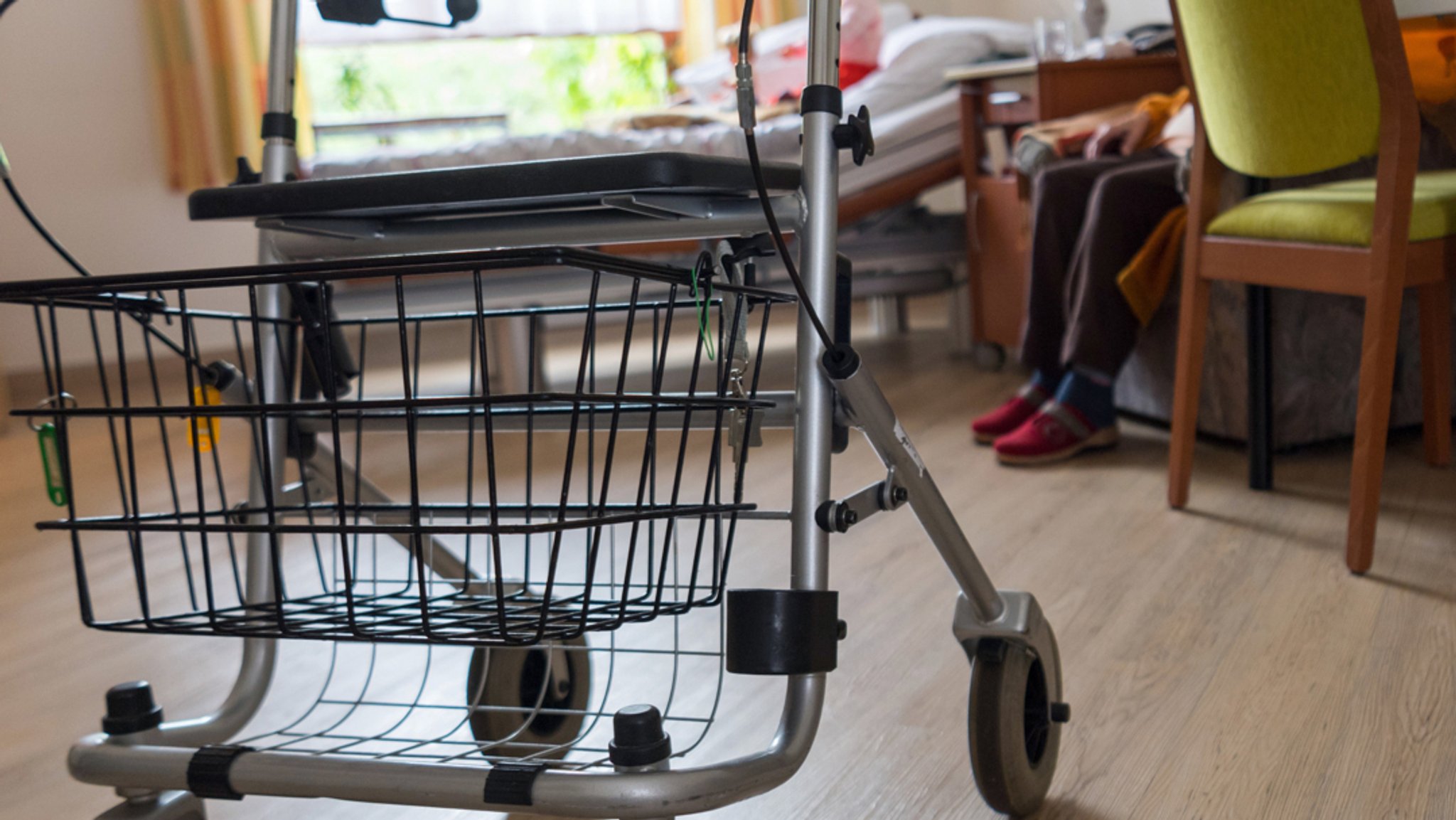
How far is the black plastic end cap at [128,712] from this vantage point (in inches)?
28.1

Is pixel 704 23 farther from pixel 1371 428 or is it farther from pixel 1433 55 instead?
pixel 1371 428

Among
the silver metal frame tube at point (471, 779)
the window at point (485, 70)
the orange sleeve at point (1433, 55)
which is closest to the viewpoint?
the silver metal frame tube at point (471, 779)

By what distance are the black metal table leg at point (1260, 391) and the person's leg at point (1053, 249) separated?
0.40m

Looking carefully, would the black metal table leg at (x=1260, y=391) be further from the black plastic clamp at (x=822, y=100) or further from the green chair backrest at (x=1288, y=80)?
the black plastic clamp at (x=822, y=100)

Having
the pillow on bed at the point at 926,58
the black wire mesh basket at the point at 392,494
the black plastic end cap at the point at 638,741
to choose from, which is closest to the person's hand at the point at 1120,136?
the pillow on bed at the point at 926,58

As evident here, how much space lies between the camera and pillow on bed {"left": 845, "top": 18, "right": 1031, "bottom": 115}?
10.0 feet

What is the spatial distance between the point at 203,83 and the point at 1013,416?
8.83 ft

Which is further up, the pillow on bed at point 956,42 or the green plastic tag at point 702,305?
the pillow on bed at point 956,42

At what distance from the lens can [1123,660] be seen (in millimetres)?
1207

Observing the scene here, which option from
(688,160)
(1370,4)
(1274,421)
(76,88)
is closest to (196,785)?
(688,160)

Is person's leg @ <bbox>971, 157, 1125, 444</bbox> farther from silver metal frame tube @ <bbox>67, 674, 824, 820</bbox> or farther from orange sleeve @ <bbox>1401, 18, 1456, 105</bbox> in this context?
silver metal frame tube @ <bbox>67, 674, 824, 820</bbox>

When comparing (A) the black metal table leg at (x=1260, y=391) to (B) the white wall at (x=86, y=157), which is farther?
(B) the white wall at (x=86, y=157)

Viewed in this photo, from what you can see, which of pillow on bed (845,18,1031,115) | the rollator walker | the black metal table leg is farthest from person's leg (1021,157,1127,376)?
the rollator walker

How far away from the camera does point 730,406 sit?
660mm
